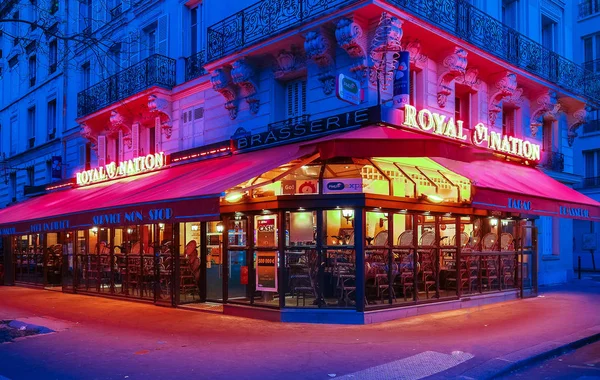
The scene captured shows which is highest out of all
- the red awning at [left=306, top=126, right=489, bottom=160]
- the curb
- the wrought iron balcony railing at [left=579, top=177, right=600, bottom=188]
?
the wrought iron balcony railing at [left=579, top=177, right=600, bottom=188]

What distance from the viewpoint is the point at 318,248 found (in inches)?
425

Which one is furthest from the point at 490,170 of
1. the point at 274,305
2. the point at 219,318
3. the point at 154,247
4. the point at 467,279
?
the point at 154,247

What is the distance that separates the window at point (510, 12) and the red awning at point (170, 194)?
9.69 metres

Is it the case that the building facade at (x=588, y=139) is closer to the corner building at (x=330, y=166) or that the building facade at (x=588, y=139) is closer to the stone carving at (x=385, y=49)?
the corner building at (x=330, y=166)

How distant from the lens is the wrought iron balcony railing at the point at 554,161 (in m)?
18.1

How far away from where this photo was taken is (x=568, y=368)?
7.67m

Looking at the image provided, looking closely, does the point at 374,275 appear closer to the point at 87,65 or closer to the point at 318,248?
the point at 318,248

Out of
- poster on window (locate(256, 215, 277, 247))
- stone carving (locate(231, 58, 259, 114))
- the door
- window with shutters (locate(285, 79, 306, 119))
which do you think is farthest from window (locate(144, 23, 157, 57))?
the door

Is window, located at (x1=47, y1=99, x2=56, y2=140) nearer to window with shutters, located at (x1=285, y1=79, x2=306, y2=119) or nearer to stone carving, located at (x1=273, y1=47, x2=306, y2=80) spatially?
window with shutters, located at (x1=285, y1=79, x2=306, y2=119)

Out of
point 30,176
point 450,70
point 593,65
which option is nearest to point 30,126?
point 30,176

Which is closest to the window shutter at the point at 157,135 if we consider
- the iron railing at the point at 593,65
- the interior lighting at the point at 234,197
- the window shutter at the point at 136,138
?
the window shutter at the point at 136,138

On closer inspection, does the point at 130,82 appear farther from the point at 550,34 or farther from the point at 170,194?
the point at 550,34

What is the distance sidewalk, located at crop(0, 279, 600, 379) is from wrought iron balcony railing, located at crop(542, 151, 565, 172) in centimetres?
648

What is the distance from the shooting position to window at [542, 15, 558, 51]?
19.2 m
